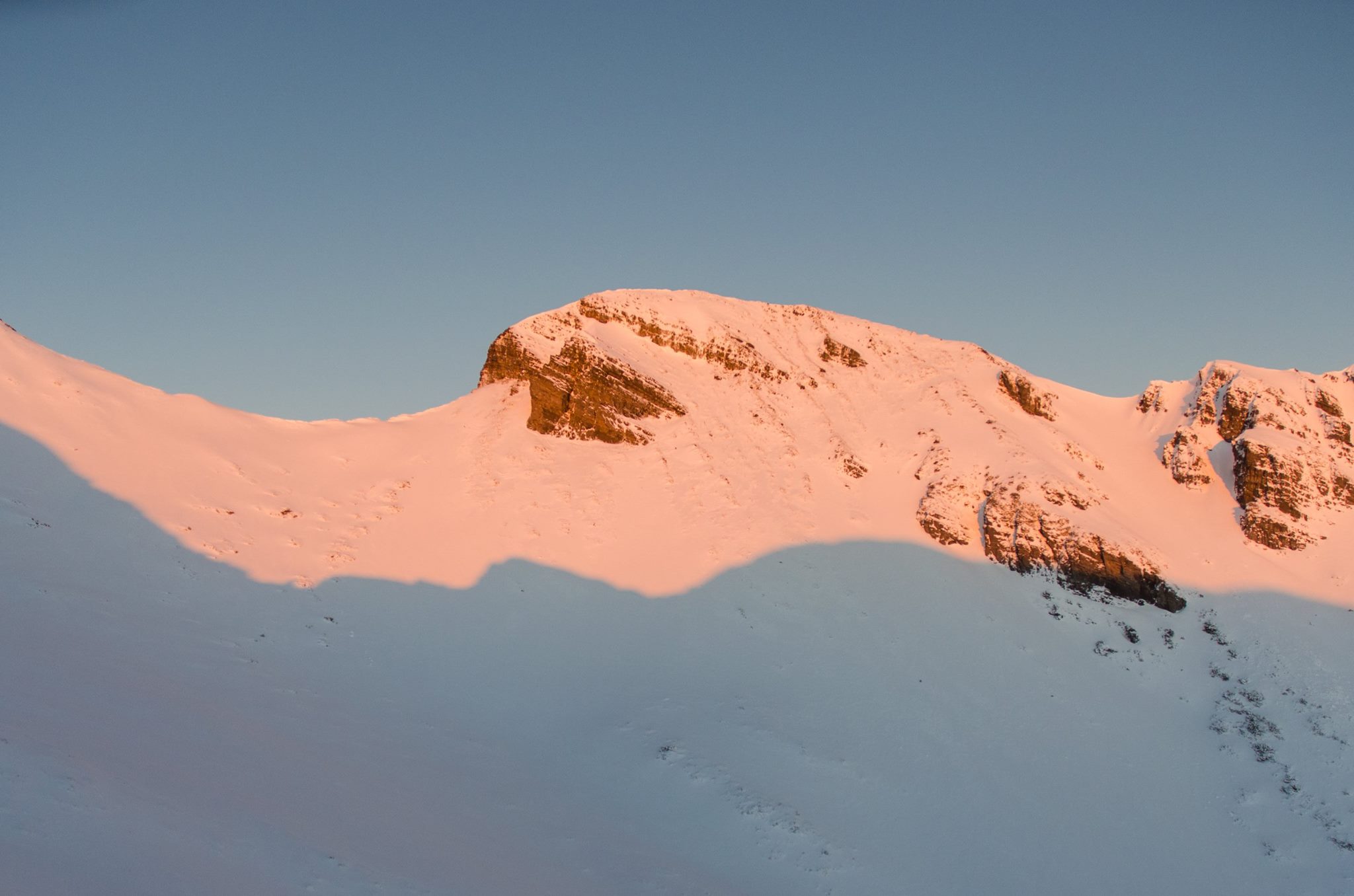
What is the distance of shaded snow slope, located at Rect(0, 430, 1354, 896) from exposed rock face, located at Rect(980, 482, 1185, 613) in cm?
105

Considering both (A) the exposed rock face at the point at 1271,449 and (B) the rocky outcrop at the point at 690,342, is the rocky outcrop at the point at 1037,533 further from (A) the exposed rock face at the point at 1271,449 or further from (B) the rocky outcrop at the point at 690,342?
(B) the rocky outcrop at the point at 690,342

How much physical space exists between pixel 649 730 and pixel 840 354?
34.6 metres

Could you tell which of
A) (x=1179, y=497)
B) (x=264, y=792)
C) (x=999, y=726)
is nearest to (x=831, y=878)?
(x=999, y=726)

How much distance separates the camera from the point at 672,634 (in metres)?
29.4

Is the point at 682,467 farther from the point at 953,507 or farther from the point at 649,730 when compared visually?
the point at 649,730

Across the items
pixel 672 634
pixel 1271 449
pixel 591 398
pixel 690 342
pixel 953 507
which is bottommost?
pixel 672 634

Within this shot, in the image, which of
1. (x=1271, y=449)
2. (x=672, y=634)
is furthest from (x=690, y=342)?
(x=1271, y=449)

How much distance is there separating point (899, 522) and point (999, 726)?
13.2 meters

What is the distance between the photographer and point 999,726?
26688 mm

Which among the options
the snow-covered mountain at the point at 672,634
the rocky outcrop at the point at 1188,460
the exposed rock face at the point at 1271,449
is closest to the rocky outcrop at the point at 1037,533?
the snow-covered mountain at the point at 672,634

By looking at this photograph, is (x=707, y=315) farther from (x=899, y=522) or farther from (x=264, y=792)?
(x=264, y=792)

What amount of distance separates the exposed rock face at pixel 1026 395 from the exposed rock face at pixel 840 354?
31.1 ft

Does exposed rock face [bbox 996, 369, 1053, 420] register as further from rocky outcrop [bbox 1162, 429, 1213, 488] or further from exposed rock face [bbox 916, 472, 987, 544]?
exposed rock face [bbox 916, 472, 987, 544]

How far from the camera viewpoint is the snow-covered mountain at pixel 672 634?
14.5 m
